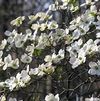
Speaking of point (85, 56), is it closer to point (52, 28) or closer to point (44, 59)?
point (44, 59)

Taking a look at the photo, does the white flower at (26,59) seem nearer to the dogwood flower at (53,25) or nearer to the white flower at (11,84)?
the white flower at (11,84)

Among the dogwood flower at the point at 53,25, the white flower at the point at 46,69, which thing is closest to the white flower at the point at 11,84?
the white flower at the point at 46,69

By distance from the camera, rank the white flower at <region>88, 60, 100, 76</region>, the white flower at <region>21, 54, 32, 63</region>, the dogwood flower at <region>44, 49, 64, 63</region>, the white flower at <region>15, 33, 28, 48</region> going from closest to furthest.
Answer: the white flower at <region>88, 60, 100, 76</region>, the dogwood flower at <region>44, 49, 64, 63</region>, the white flower at <region>21, 54, 32, 63</region>, the white flower at <region>15, 33, 28, 48</region>

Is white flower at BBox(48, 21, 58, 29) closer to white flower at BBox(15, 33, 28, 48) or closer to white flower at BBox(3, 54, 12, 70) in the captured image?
white flower at BBox(15, 33, 28, 48)

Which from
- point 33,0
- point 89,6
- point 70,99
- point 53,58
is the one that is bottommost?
point 70,99

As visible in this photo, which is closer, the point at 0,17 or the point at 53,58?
the point at 53,58

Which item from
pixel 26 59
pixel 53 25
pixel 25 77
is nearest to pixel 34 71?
pixel 25 77

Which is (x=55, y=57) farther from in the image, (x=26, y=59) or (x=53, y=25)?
(x=53, y=25)

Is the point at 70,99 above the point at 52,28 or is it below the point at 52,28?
below

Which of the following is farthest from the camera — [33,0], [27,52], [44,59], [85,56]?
[33,0]

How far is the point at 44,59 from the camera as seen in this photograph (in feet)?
6.55

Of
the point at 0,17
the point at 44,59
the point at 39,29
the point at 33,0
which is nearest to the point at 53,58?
the point at 44,59

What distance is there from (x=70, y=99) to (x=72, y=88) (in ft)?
0.17

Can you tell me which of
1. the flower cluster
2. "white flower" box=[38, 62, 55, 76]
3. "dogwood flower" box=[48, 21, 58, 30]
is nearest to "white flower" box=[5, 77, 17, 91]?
the flower cluster
